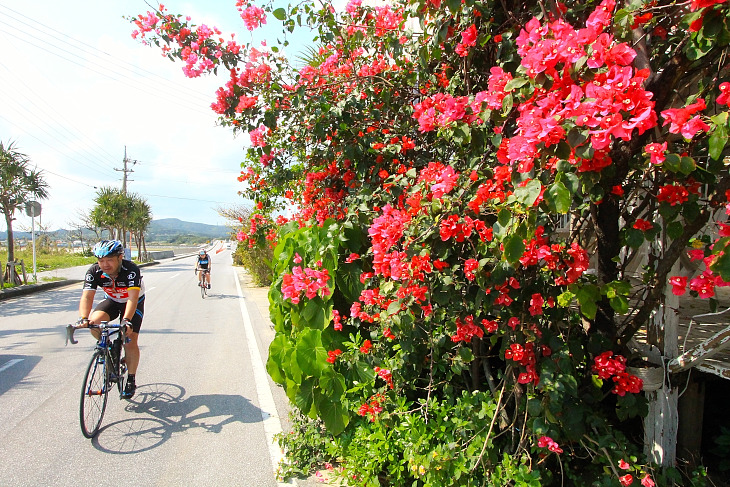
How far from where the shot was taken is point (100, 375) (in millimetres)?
4160

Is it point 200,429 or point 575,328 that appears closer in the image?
point 575,328

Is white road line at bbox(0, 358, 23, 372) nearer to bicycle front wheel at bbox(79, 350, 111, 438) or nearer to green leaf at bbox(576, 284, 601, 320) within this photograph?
bicycle front wheel at bbox(79, 350, 111, 438)

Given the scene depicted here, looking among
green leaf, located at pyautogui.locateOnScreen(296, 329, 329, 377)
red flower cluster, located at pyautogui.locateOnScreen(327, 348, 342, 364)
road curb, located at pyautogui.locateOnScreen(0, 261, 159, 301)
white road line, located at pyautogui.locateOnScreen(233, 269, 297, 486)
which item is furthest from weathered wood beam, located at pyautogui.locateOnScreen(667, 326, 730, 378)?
road curb, located at pyautogui.locateOnScreen(0, 261, 159, 301)

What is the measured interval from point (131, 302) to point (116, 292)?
452 millimetres

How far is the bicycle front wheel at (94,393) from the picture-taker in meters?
3.79

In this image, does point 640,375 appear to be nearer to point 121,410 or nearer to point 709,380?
point 709,380

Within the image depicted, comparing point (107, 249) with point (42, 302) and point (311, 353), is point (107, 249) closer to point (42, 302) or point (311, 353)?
point (311, 353)

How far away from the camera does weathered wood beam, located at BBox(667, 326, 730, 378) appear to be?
2.22 meters

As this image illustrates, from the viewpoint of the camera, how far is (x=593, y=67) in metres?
1.51

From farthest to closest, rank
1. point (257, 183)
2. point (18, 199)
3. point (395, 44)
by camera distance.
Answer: point (18, 199) < point (257, 183) < point (395, 44)

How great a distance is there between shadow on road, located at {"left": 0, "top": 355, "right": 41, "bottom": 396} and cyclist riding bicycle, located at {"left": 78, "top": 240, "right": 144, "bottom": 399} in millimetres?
1550

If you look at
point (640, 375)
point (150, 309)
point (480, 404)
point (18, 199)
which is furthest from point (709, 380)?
point (18, 199)

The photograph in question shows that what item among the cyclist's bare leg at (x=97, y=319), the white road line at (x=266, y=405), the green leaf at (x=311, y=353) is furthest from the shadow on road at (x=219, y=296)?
the green leaf at (x=311, y=353)

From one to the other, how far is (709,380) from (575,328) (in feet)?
5.89
